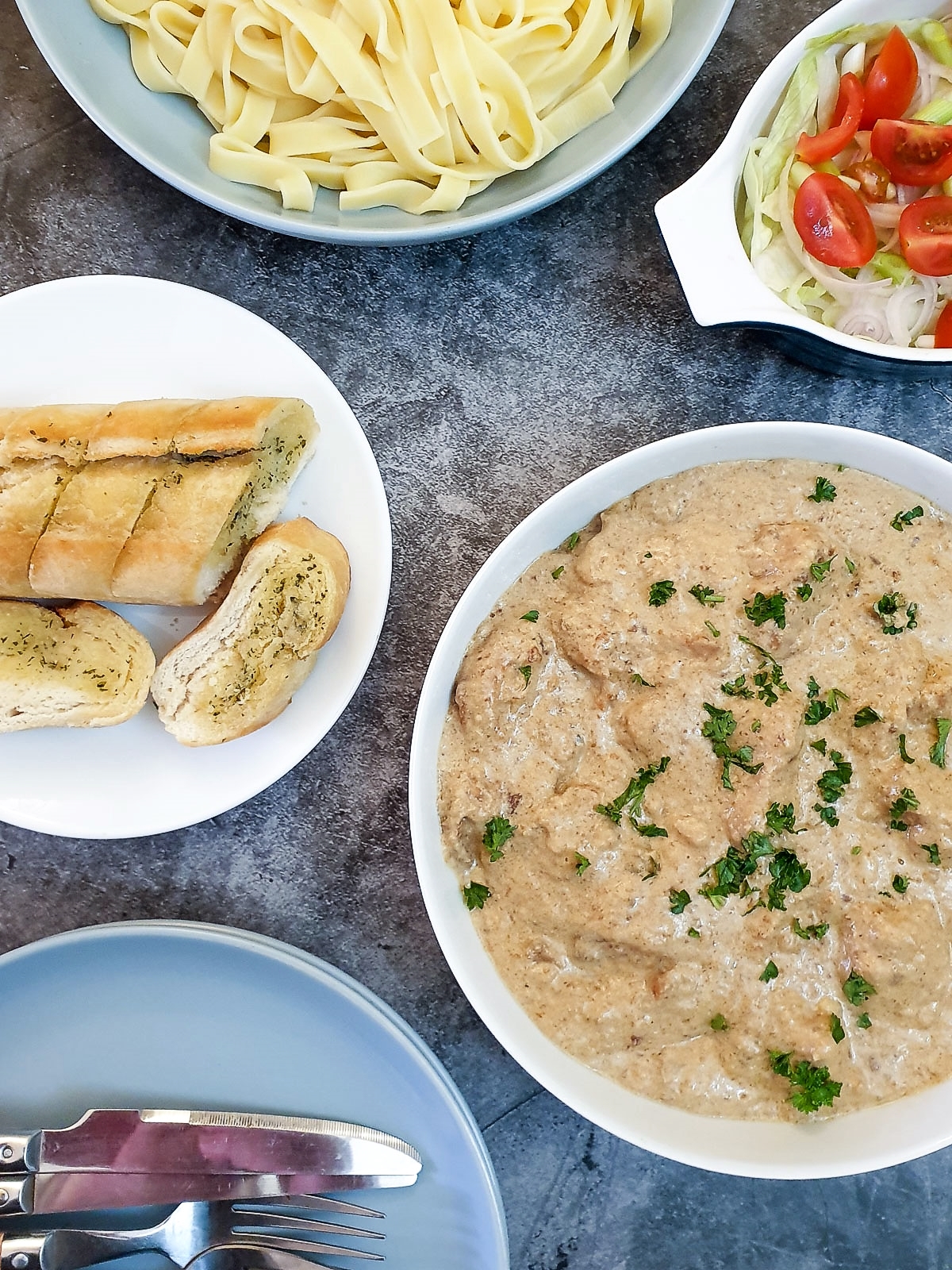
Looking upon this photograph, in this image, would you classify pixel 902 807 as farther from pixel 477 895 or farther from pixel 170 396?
pixel 170 396

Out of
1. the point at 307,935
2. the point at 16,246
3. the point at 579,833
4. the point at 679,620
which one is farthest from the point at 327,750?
the point at 16,246

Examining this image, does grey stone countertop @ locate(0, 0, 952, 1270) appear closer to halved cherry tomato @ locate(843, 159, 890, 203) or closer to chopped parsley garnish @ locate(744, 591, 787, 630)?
halved cherry tomato @ locate(843, 159, 890, 203)

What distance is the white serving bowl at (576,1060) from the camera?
113 inches

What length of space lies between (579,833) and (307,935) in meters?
1.10

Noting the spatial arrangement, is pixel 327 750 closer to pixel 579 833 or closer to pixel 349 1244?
pixel 579 833

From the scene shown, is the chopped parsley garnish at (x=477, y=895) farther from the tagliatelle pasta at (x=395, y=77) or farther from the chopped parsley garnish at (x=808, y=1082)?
the tagliatelle pasta at (x=395, y=77)

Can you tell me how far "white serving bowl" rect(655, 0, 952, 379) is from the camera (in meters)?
2.87

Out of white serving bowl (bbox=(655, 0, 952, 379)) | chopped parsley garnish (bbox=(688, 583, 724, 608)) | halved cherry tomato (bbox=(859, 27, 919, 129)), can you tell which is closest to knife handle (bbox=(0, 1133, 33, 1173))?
chopped parsley garnish (bbox=(688, 583, 724, 608))

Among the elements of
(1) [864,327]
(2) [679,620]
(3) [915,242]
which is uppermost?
(3) [915,242]

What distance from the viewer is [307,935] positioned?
3.42 m

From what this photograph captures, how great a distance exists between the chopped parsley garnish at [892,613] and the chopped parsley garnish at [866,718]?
0.23 metres

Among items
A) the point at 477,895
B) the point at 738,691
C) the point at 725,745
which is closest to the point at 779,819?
the point at 725,745

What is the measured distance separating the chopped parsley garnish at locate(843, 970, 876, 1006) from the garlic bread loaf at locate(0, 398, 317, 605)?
216cm

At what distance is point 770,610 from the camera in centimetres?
284
